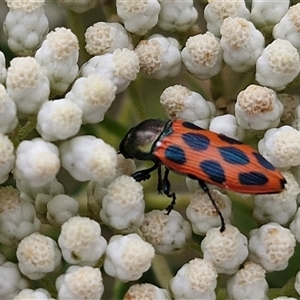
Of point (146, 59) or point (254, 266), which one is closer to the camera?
point (254, 266)

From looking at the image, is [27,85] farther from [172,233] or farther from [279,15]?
[279,15]

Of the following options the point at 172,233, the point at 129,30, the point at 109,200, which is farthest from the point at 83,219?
the point at 129,30

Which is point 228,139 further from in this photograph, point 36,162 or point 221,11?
point 36,162

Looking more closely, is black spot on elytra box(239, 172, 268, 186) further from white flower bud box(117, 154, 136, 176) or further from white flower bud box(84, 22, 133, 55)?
white flower bud box(84, 22, 133, 55)

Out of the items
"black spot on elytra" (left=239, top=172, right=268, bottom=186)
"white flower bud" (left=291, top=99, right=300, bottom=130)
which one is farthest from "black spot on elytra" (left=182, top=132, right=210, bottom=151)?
"white flower bud" (left=291, top=99, right=300, bottom=130)

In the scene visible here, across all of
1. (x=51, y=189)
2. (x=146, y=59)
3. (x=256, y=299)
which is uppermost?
(x=146, y=59)

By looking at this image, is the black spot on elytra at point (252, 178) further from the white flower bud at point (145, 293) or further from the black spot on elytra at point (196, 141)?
the white flower bud at point (145, 293)

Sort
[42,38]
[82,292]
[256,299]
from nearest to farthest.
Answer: [82,292] < [256,299] < [42,38]
